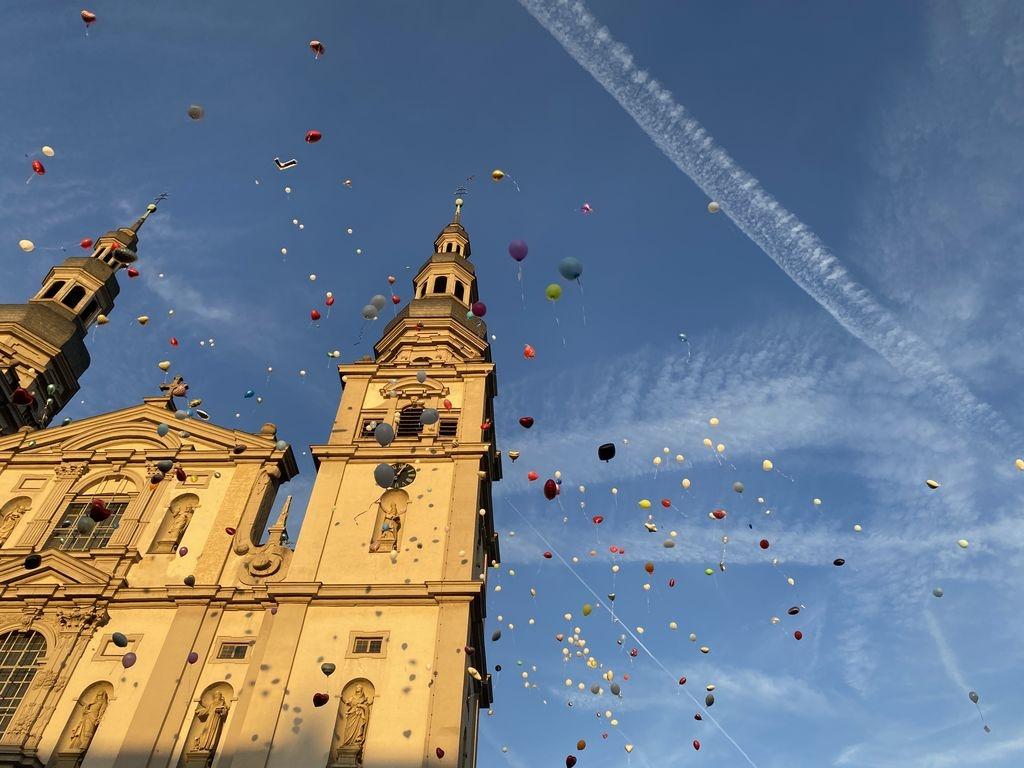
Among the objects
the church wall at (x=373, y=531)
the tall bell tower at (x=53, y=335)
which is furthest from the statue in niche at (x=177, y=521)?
the tall bell tower at (x=53, y=335)

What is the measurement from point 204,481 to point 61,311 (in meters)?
17.2

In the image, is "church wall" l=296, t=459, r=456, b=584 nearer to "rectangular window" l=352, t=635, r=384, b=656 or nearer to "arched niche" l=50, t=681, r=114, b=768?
"rectangular window" l=352, t=635, r=384, b=656

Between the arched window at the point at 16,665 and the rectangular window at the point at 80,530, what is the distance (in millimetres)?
3073

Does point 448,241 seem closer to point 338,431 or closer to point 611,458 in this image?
point 338,431

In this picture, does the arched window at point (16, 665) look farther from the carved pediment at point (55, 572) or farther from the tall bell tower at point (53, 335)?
the tall bell tower at point (53, 335)

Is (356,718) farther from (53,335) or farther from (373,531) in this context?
(53,335)

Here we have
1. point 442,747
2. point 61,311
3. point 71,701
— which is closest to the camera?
point 442,747

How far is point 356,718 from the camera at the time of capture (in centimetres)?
2117

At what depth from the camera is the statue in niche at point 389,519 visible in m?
25.2

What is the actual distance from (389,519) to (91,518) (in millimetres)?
9123

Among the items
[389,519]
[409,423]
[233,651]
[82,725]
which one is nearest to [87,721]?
[82,725]

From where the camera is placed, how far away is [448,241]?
139 feet

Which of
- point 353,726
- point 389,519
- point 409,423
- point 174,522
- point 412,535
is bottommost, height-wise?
point 353,726

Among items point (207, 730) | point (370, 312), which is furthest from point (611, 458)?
point (207, 730)
